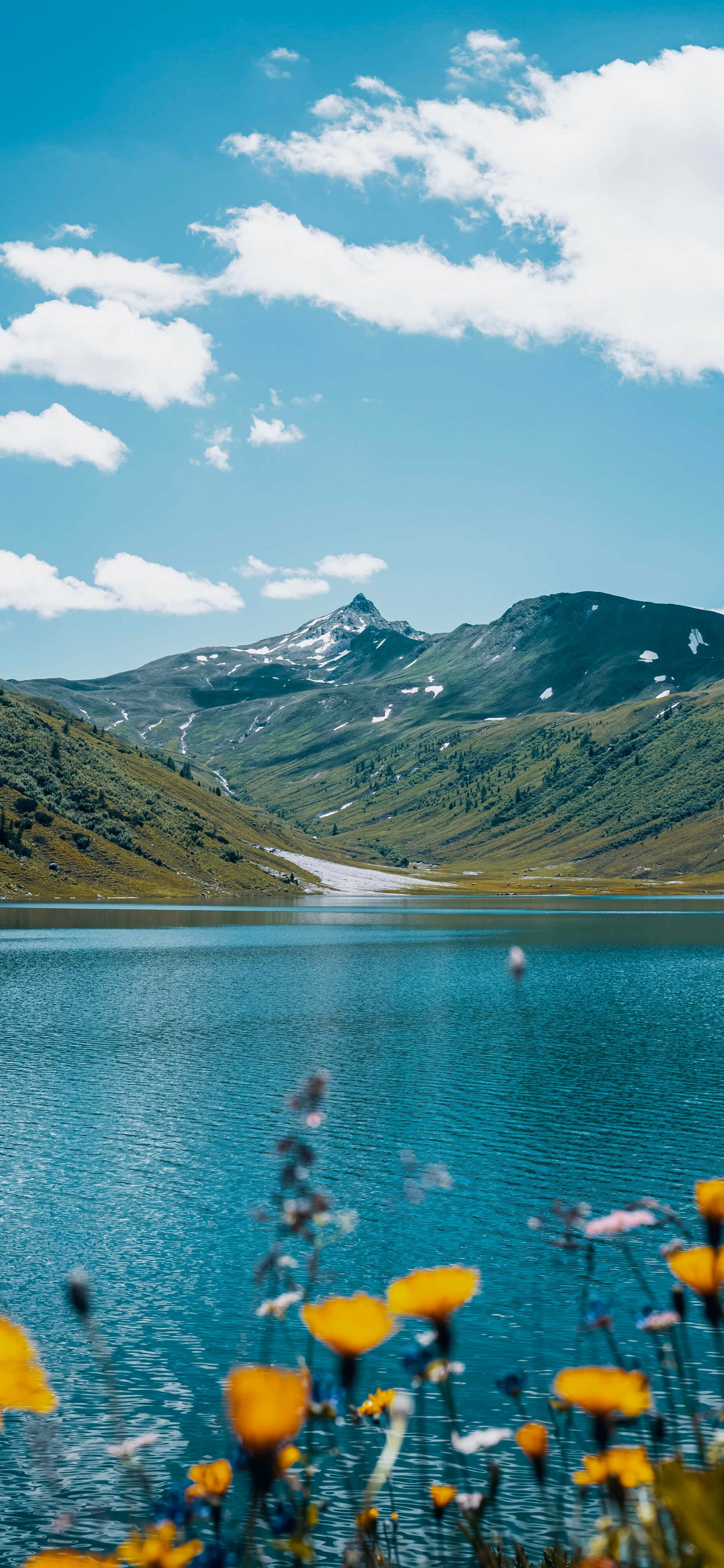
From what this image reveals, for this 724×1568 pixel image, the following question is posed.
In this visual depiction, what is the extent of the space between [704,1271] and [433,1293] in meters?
1.14

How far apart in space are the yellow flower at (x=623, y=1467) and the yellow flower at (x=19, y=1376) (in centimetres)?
256

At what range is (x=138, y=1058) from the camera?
63000 millimetres

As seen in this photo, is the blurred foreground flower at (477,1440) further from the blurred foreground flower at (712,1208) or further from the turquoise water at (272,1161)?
the blurred foreground flower at (712,1208)

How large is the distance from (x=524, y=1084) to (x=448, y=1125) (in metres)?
10.5

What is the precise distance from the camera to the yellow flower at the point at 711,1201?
4.82 m

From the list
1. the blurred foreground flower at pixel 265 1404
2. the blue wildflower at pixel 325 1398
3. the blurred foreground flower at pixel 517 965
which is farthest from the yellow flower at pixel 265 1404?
the blurred foreground flower at pixel 517 965

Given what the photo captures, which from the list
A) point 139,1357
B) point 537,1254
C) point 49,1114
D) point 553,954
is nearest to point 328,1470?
point 139,1357

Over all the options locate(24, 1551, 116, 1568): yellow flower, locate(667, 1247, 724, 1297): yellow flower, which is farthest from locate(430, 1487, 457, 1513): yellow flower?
locate(24, 1551, 116, 1568): yellow flower

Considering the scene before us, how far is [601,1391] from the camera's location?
4.29m

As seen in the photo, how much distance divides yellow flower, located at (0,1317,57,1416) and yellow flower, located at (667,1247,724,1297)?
2.48 meters

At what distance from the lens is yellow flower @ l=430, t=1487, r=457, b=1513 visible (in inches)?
255

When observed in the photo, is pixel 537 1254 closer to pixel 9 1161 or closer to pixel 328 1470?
pixel 328 1470

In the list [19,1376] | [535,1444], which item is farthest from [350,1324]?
[535,1444]

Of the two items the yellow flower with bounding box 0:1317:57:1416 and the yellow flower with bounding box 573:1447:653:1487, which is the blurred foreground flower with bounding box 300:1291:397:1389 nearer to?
the yellow flower with bounding box 0:1317:57:1416
